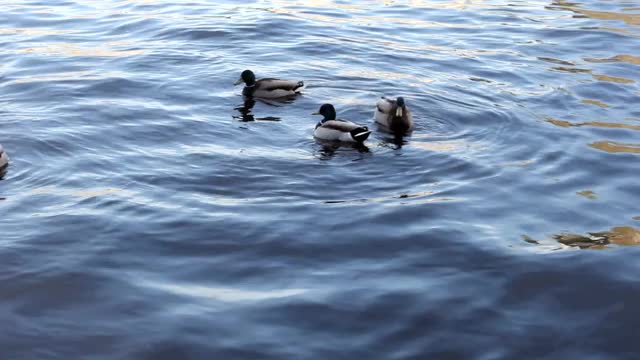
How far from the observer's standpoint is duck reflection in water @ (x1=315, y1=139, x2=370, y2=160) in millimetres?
14273

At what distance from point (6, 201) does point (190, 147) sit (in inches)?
112

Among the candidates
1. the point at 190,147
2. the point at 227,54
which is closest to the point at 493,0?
the point at 227,54

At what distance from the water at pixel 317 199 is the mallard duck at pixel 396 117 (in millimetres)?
261

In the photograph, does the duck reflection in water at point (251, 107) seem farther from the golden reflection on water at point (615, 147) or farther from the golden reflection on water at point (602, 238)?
the golden reflection on water at point (602, 238)

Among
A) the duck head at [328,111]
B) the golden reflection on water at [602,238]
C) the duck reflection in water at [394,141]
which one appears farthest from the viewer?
the duck head at [328,111]

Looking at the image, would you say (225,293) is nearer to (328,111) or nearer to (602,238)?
(602,238)

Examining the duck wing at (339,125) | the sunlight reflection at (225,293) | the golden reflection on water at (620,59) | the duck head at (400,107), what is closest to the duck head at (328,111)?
the duck wing at (339,125)

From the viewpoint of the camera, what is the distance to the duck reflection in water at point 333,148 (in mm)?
14273

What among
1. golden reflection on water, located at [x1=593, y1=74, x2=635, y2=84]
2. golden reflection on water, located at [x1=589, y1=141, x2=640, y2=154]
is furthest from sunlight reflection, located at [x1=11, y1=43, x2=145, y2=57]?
golden reflection on water, located at [x1=589, y1=141, x2=640, y2=154]

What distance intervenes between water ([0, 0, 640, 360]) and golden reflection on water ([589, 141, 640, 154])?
4 centimetres

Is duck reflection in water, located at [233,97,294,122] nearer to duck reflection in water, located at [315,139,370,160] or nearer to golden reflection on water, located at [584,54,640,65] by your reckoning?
duck reflection in water, located at [315,139,370,160]

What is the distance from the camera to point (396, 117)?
1489cm

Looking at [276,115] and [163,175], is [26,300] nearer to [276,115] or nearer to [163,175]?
[163,175]

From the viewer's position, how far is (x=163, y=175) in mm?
13266
